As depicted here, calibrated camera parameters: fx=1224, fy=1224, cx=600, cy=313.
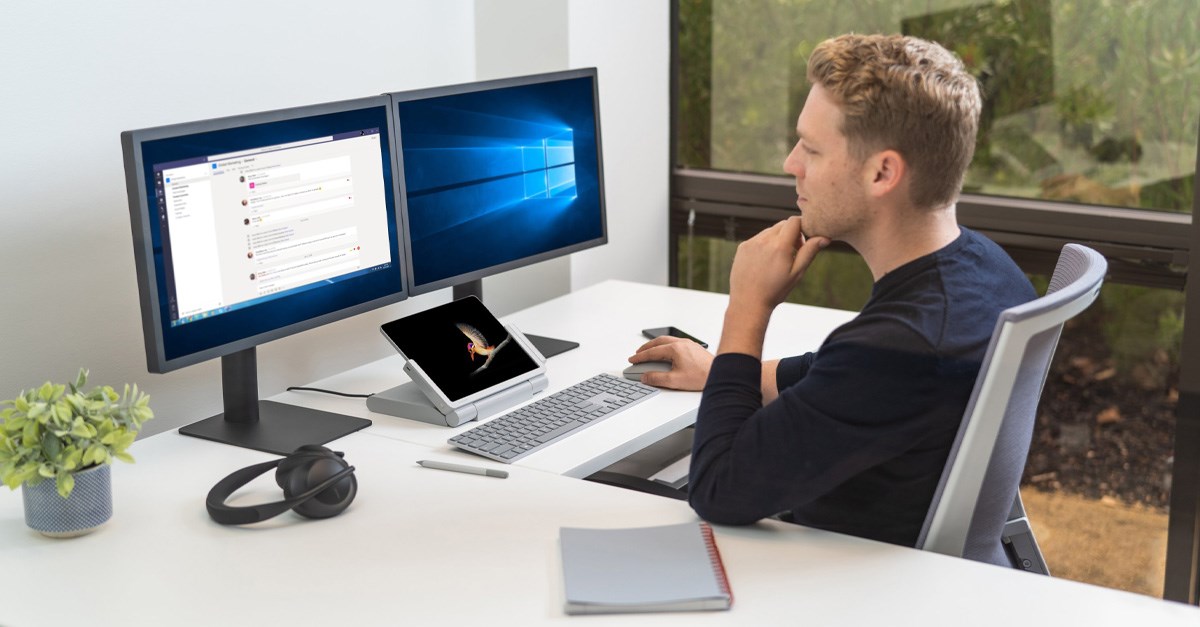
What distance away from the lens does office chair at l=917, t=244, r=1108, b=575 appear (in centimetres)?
139

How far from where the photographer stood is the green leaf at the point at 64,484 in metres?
1.49

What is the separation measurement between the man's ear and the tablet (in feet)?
2.53

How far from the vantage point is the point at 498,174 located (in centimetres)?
233

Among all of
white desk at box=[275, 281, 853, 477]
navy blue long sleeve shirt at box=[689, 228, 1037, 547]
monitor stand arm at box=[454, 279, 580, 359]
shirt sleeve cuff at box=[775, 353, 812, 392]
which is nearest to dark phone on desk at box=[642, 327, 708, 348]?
white desk at box=[275, 281, 853, 477]

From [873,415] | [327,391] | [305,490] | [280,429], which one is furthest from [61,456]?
[873,415]

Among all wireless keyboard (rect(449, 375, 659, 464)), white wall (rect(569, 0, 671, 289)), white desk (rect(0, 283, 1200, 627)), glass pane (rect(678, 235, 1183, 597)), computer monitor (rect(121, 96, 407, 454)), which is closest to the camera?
white desk (rect(0, 283, 1200, 627))

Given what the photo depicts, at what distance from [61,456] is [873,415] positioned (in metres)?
1.00

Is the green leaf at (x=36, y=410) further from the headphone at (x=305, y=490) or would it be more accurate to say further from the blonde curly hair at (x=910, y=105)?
the blonde curly hair at (x=910, y=105)

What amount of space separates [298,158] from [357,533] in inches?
25.4

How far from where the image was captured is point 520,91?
2.36 m

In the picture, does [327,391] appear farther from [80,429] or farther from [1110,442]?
[1110,442]

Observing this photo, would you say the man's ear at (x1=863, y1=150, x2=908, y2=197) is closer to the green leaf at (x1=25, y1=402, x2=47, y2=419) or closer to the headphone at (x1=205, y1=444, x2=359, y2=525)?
the headphone at (x1=205, y1=444, x2=359, y2=525)

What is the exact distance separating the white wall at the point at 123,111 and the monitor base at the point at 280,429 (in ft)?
0.73

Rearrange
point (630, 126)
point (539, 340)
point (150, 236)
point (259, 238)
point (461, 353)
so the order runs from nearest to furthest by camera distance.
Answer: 1. point (150, 236)
2. point (259, 238)
3. point (461, 353)
4. point (539, 340)
5. point (630, 126)
